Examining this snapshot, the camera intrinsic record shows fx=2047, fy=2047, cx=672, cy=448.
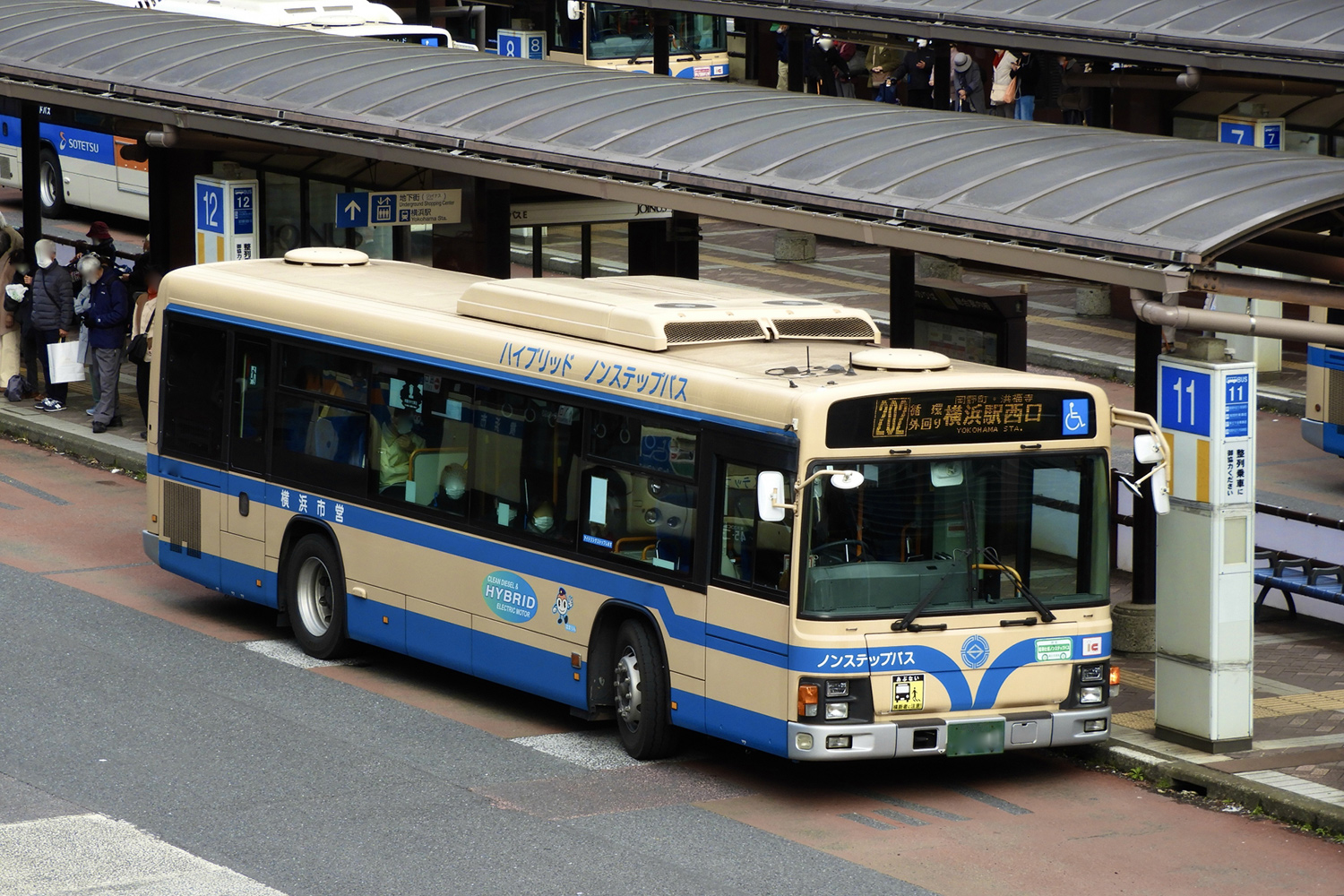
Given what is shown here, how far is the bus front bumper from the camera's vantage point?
35.1 ft

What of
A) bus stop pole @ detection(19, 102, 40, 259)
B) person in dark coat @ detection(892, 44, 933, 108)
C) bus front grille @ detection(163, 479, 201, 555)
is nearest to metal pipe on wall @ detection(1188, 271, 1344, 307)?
bus front grille @ detection(163, 479, 201, 555)

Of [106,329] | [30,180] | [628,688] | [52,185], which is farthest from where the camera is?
[52,185]

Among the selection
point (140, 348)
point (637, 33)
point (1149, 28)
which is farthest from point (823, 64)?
point (140, 348)

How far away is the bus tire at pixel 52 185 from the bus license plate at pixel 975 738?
2513 centimetres

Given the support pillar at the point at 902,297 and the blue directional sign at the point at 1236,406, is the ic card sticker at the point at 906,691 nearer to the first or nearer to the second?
the blue directional sign at the point at 1236,406

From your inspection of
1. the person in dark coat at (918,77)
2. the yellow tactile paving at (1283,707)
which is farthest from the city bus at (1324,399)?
the person in dark coat at (918,77)

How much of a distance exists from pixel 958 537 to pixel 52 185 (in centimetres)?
2569

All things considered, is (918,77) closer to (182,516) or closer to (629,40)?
(629,40)

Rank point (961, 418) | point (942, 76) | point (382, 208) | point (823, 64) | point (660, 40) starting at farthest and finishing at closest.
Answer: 1. point (823, 64)
2. point (942, 76)
3. point (660, 40)
4. point (382, 208)
5. point (961, 418)

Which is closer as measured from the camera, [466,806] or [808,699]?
[808,699]

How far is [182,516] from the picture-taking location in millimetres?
15195

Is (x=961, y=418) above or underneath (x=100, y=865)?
above

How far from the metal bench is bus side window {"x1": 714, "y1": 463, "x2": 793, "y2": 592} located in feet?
16.8

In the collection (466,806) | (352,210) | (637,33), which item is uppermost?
(637,33)
